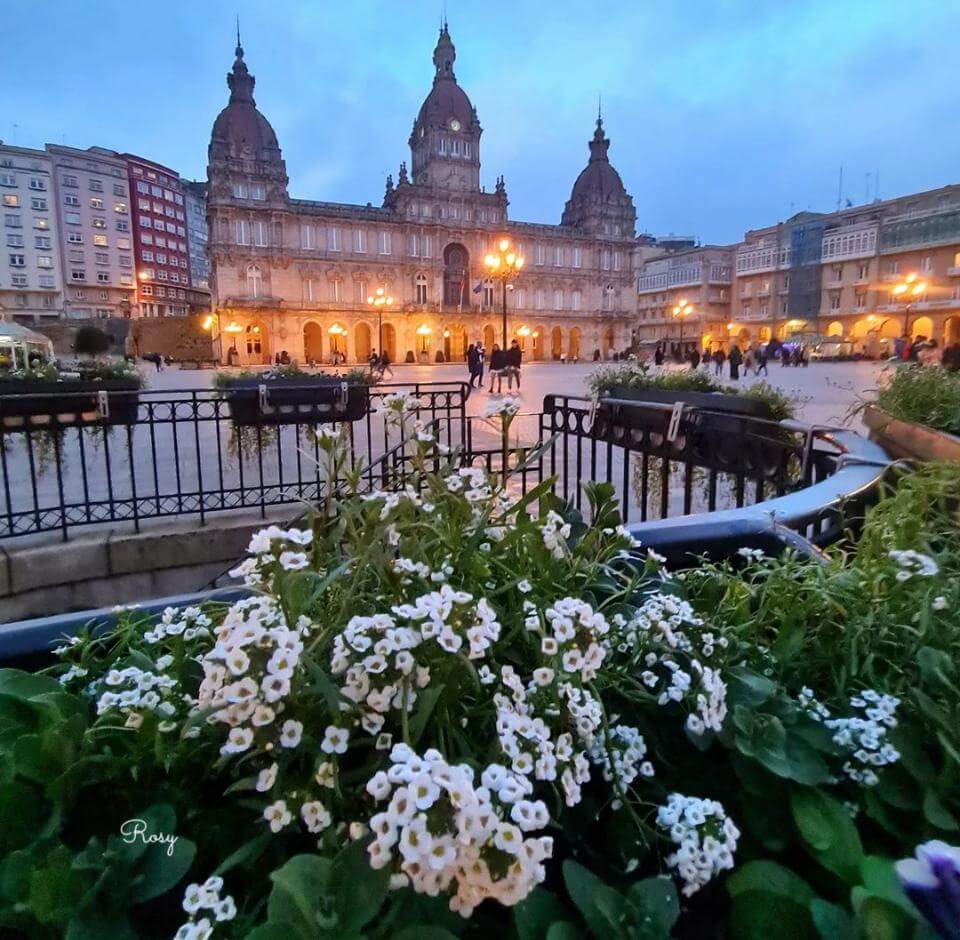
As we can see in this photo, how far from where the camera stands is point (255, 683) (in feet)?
2.23

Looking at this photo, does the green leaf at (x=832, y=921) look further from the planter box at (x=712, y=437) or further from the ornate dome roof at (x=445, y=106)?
the ornate dome roof at (x=445, y=106)

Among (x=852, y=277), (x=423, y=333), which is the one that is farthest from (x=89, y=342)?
(x=852, y=277)

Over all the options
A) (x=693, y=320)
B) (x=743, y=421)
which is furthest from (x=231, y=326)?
(x=743, y=421)

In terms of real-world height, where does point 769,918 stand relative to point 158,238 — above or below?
below

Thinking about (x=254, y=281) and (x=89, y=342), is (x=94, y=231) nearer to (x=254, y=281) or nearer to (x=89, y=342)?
(x=254, y=281)

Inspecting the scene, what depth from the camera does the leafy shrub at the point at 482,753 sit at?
0.62 m

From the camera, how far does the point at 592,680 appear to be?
34.2 inches

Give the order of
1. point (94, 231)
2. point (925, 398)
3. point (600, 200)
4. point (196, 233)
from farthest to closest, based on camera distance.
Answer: point (196, 233), point (94, 231), point (600, 200), point (925, 398)

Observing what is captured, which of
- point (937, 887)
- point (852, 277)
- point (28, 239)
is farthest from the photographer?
point (28, 239)

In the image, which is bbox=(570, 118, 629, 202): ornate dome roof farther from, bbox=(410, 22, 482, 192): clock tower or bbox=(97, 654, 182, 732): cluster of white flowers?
bbox=(97, 654, 182, 732): cluster of white flowers

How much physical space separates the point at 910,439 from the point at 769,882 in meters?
3.64

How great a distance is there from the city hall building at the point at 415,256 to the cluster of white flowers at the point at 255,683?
60.1 m

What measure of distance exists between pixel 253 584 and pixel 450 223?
68998 millimetres

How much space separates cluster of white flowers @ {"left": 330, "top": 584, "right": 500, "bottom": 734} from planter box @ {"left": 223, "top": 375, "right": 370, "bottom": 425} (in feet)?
17.1
